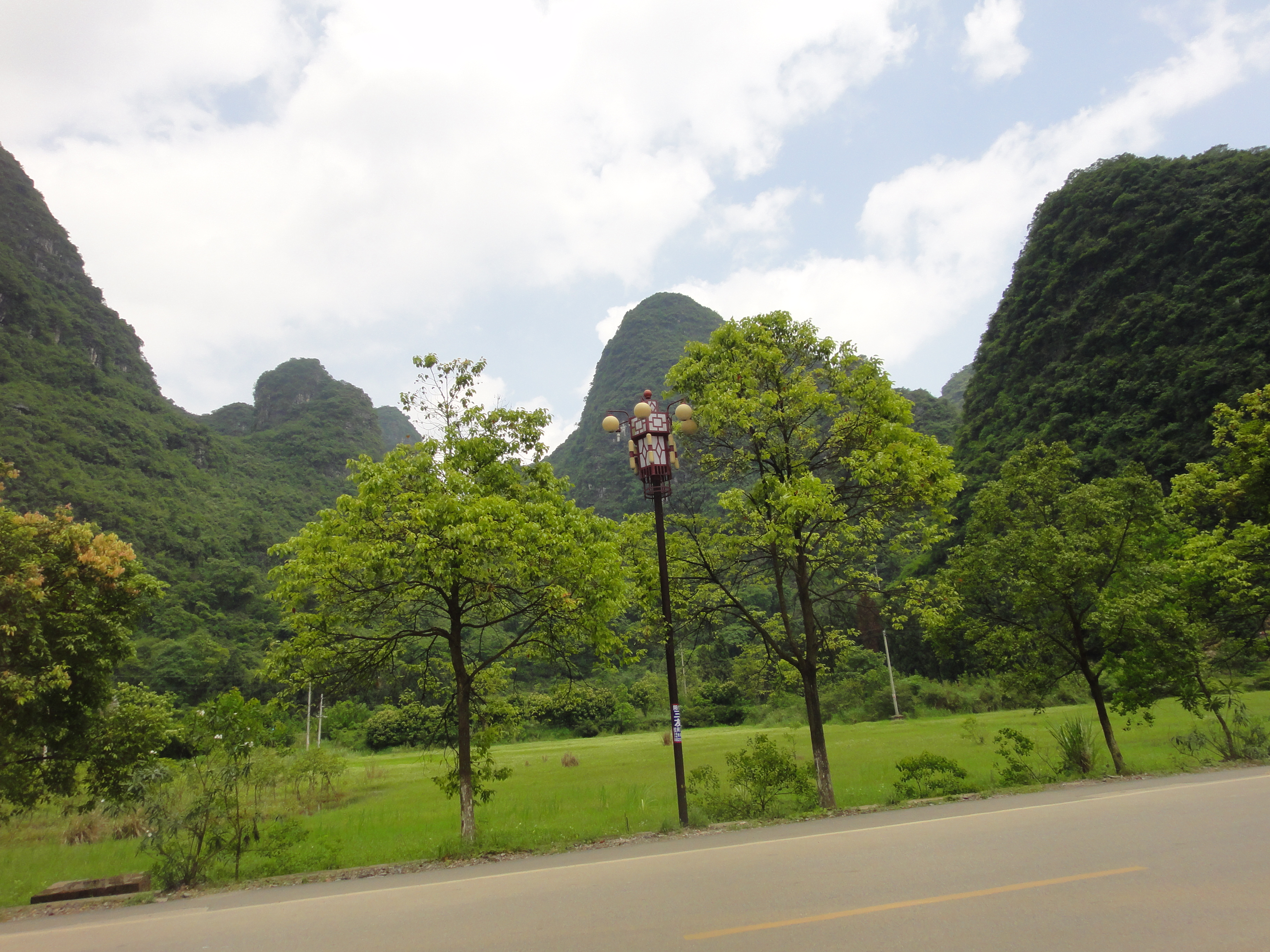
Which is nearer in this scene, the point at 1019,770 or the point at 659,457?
the point at 659,457

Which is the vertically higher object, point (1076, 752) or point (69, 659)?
point (69, 659)

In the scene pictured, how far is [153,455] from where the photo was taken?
10406 cm

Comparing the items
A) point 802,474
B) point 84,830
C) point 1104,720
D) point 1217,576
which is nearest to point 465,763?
point 802,474

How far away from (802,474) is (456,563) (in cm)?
698

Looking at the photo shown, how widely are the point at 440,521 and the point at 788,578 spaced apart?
373 inches

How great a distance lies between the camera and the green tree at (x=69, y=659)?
464 inches

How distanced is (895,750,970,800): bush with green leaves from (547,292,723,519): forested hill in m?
96.6

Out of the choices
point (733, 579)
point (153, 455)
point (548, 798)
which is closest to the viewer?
point (733, 579)

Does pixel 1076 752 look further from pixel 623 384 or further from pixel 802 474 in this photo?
pixel 623 384

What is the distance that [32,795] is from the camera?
12.8 metres

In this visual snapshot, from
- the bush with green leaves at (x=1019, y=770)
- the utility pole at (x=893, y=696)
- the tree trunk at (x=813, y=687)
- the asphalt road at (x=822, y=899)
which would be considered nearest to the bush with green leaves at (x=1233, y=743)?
the bush with green leaves at (x=1019, y=770)

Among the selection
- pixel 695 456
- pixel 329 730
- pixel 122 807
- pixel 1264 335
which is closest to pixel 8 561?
pixel 122 807

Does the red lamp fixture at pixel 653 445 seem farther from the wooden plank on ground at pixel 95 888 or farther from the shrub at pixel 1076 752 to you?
the shrub at pixel 1076 752

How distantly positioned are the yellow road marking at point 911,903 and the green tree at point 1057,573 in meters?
9.43
